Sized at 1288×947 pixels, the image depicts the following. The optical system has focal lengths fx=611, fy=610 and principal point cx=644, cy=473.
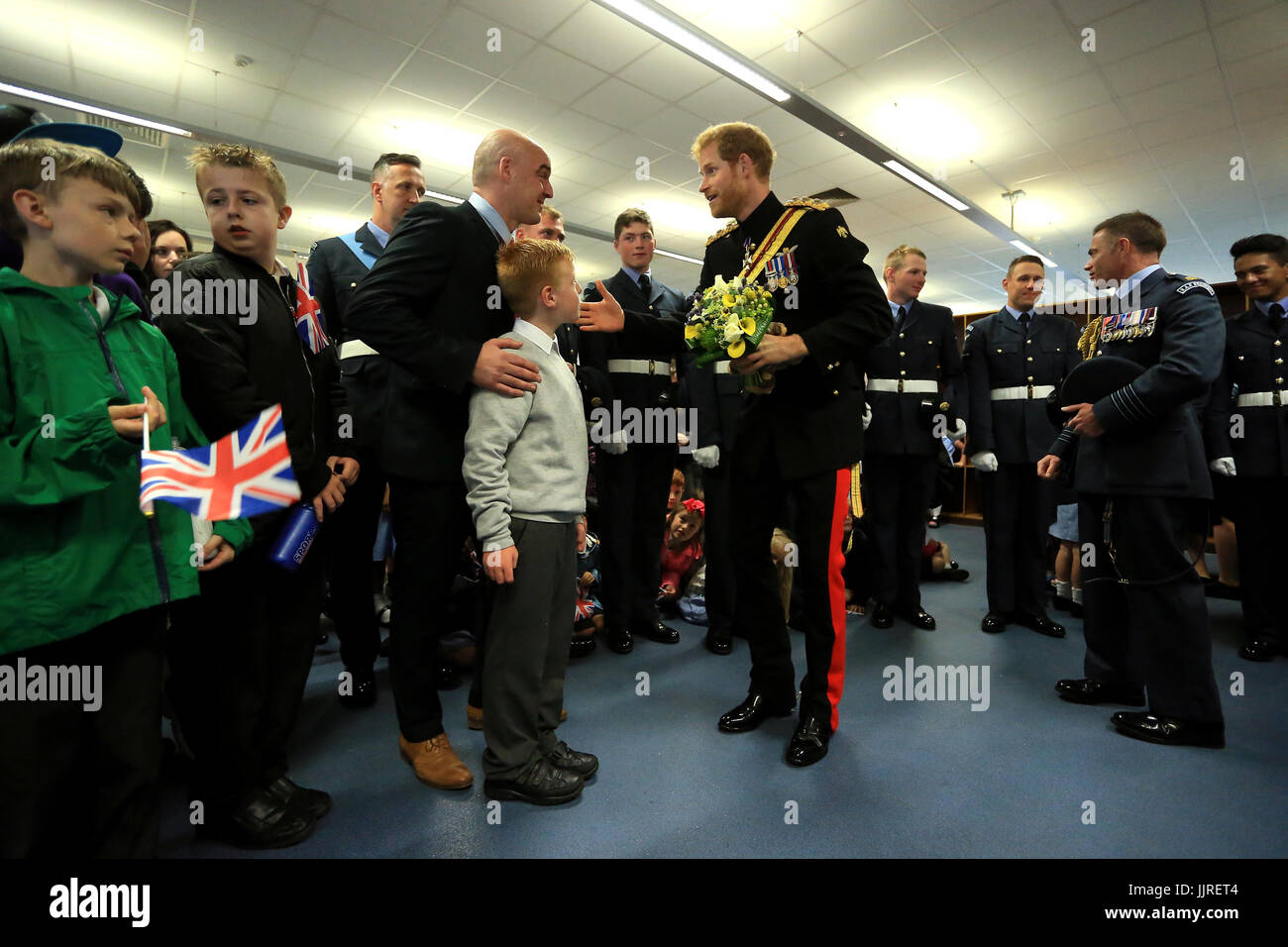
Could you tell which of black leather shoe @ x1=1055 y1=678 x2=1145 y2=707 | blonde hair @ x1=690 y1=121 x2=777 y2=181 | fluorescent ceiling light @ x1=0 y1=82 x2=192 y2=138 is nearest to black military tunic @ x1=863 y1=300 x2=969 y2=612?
black leather shoe @ x1=1055 y1=678 x2=1145 y2=707

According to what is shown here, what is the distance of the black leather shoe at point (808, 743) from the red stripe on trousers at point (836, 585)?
0.32 feet

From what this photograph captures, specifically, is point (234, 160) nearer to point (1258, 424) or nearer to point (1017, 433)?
point (1017, 433)

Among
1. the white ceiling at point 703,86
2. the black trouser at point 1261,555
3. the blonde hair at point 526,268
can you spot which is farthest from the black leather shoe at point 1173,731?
the white ceiling at point 703,86

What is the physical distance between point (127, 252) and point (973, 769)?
8.52 ft

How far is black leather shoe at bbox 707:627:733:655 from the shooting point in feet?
9.88

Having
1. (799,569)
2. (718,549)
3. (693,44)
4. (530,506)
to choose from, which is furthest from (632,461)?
(693,44)

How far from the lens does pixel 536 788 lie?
5.57 ft

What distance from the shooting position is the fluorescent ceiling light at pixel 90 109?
5246 millimetres

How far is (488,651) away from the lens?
1.72 meters

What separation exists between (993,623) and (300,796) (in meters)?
3.31

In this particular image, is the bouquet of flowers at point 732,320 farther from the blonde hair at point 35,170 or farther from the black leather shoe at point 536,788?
the blonde hair at point 35,170

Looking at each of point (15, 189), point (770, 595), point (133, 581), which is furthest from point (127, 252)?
point (770, 595)

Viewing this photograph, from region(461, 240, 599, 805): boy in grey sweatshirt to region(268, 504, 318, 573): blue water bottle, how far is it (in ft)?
1.33

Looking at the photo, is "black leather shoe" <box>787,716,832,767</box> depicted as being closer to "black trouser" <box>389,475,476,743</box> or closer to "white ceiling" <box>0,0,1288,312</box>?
"black trouser" <box>389,475,476,743</box>
